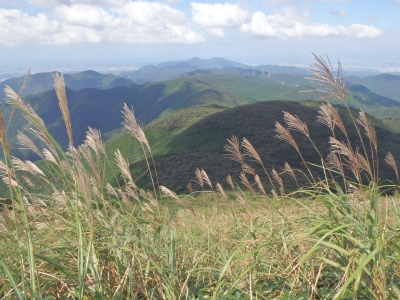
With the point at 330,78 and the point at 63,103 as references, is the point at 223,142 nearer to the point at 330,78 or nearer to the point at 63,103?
the point at 330,78

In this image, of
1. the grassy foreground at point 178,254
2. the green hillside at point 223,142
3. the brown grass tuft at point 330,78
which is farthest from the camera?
the green hillside at point 223,142

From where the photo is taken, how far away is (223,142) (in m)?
71.4

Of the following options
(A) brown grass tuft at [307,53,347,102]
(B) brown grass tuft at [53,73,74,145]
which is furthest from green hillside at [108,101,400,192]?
(B) brown grass tuft at [53,73,74,145]

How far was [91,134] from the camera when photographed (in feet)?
9.00

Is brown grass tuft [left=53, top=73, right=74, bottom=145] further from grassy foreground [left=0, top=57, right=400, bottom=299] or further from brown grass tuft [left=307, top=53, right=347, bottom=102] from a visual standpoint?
brown grass tuft [left=307, top=53, right=347, bottom=102]

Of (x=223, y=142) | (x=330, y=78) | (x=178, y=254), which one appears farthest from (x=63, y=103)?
(x=223, y=142)

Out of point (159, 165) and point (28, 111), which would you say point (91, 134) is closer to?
point (28, 111)

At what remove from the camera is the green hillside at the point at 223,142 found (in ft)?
159

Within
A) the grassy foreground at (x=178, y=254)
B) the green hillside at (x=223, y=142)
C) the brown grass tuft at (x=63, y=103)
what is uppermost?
the brown grass tuft at (x=63, y=103)

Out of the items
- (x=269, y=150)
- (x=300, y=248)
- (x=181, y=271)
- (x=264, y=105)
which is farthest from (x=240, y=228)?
(x=264, y=105)

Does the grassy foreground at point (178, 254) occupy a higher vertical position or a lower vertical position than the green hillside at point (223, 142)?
higher

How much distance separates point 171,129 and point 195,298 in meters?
94.6

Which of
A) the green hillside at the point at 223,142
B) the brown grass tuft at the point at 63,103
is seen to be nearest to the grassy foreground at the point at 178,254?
the brown grass tuft at the point at 63,103

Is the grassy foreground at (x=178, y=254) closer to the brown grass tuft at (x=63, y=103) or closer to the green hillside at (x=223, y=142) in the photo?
the brown grass tuft at (x=63, y=103)
